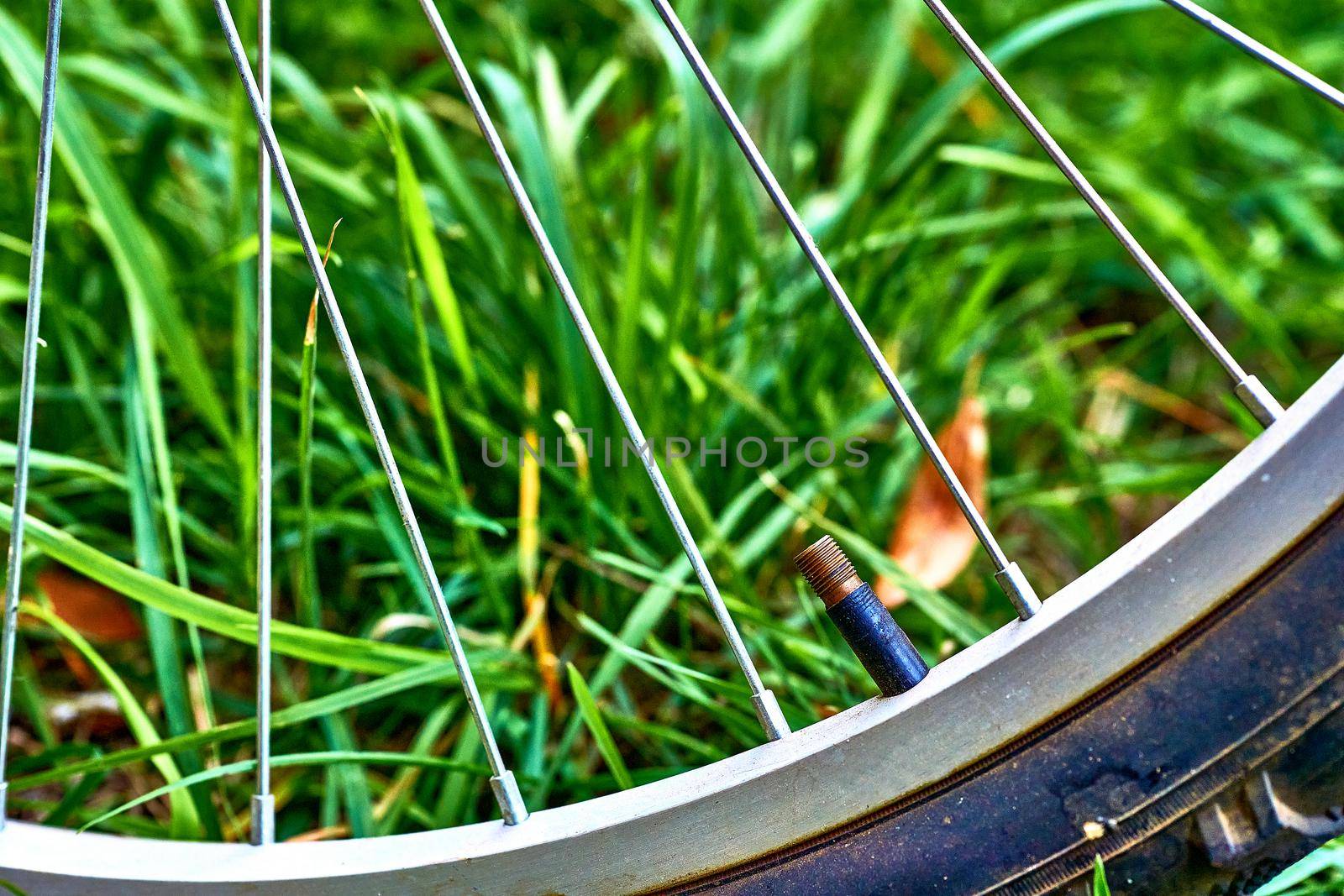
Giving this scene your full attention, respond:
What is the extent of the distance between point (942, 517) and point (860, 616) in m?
0.40

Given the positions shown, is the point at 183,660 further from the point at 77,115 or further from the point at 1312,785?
the point at 1312,785

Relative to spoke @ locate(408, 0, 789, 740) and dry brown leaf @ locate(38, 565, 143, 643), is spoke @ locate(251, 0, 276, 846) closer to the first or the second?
spoke @ locate(408, 0, 789, 740)

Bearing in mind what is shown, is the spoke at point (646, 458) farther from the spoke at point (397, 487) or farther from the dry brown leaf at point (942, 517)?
the dry brown leaf at point (942, 517)

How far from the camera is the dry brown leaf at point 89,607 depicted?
2.63ft

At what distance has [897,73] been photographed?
47.9 inches

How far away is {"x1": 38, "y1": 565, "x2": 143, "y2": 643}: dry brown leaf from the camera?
2.63ft

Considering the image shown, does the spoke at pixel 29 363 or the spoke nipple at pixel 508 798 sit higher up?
the spoke at pixel 29 363

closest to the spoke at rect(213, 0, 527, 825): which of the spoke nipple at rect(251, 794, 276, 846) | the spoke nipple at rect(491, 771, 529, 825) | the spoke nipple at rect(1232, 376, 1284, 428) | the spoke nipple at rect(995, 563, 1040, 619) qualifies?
the spoke nipple at rect(491, 771, 529, 825)

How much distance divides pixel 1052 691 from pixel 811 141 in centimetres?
89

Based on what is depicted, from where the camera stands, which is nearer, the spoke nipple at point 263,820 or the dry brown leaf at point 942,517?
the spoke nipple at point 263,820

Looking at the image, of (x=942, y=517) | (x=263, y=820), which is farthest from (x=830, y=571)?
(x=942, y=517)

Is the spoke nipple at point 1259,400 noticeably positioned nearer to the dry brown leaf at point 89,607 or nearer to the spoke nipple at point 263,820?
the spoke nipple at point 263,820

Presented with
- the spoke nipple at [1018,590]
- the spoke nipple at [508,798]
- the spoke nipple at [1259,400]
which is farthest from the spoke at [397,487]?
the spoke nipple at [1259,400]

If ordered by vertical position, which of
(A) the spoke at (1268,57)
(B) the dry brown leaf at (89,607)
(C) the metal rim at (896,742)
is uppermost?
(B) the dry brown leaf at (89,607)
